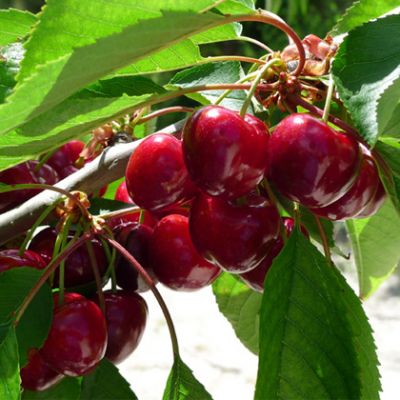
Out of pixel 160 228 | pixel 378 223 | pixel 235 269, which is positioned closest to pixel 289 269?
pixel 235 269

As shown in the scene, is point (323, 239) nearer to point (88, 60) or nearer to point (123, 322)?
point (123, 322)

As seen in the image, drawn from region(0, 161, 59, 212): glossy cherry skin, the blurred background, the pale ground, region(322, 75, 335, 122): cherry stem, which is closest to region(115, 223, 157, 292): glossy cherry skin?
region(0, 161, 59, 212): glossy cherry skin

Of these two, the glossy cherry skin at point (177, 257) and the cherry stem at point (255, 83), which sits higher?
the cherry stem at point (255, 83)

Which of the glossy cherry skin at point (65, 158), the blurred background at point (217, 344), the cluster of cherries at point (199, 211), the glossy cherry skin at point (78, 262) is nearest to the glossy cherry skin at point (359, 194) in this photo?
the cluster of cherries at point (199, 211)

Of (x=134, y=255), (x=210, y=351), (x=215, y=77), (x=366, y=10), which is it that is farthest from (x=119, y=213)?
(x=210, y=351)

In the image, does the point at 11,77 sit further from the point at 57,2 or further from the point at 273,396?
the point at 273,396

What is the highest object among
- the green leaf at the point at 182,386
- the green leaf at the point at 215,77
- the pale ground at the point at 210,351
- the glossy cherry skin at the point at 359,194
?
the green leaf at the point at 215,77

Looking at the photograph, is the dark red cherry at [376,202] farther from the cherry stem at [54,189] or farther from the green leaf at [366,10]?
the cherry stem at [54,189]

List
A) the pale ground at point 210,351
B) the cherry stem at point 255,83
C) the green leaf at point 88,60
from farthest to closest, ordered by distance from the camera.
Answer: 1. the pale ground at point 210,351
2. the cherry stem at point 255,83
3. the green leaf at point 88,60

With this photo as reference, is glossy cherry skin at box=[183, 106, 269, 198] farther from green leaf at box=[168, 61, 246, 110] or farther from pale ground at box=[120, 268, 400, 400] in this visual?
pale ground at box=[120, 268, 400, 400]
